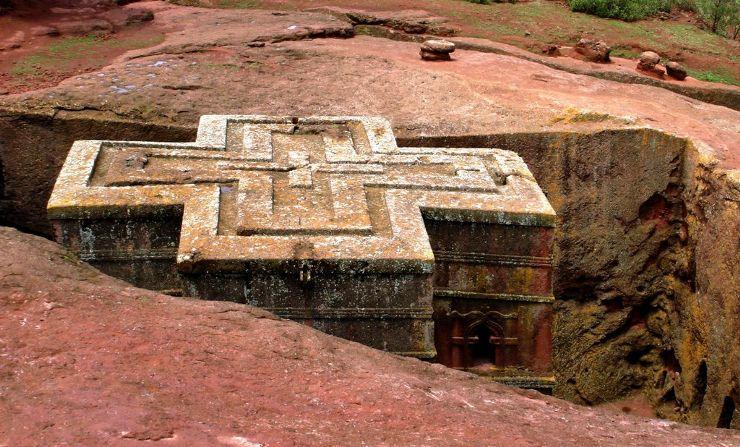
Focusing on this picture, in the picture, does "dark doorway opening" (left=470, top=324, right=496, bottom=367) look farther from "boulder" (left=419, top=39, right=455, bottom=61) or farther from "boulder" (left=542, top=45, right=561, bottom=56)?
"boulder" (left=542, top=45, right=561, bottom=56)

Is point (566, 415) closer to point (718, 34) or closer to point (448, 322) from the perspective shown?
point (448, 322)

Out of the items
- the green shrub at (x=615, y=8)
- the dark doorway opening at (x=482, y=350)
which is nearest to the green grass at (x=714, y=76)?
the green shrub at (x=615, y=8)

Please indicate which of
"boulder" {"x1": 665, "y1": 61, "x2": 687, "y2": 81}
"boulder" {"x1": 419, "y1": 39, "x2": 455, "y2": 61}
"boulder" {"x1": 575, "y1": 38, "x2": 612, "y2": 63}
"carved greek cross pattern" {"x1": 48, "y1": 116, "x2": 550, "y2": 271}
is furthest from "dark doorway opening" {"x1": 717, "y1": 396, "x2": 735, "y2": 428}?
"boulder" {"x1": 575, "y1": 38, "x2": 612, "y2": 63}

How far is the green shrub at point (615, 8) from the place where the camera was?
17.5m

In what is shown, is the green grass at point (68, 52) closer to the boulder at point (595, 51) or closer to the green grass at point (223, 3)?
the green grass at point (223, 3)

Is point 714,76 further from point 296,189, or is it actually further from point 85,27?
point 85,27

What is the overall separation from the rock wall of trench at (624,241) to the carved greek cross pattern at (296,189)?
67.1 inches

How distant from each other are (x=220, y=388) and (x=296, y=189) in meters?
3.31

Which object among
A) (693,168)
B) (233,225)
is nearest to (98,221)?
(233,225)

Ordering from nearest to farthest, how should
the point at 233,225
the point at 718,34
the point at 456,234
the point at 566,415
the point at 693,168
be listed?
the point at 566,415 → the point at 233,225 → the point at 456,234 → the point at 693,168 → the point at 718,34

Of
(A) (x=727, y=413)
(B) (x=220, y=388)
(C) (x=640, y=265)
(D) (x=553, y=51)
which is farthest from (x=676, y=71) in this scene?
(B) (x=220, y=388)

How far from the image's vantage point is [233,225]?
236 inches

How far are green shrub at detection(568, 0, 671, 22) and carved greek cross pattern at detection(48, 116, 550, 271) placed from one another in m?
11.3

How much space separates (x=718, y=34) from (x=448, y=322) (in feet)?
45.8
